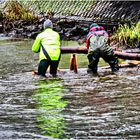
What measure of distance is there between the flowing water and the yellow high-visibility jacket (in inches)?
24.5

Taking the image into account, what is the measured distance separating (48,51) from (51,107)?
4.62 m

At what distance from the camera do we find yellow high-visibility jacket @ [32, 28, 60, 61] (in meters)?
13.8

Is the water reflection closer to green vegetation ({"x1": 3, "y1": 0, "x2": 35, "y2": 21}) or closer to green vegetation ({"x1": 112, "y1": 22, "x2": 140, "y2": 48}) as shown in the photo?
green vegetation ({"x1": 112, "y1": 22, "x2": 140, "y2": 48})

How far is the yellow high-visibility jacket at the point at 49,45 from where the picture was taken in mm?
13828

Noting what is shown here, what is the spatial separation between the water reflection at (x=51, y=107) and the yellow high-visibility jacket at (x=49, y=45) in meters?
1.15

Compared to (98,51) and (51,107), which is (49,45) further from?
(51,107)

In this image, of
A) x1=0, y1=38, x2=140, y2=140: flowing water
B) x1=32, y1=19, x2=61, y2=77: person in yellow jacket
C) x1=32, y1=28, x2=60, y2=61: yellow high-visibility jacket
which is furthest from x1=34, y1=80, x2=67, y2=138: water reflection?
x1=32, y1=28, x2=60, y2=61: yellow high-visibility jacket

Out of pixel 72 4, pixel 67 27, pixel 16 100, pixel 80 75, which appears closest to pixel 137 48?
pixel 80 75

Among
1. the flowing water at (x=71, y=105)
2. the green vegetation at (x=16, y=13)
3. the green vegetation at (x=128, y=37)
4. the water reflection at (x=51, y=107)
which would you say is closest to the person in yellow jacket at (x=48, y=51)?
the flowing water at (x=71, y=105)

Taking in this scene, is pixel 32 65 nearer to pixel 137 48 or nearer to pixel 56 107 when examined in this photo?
pixel 137 48

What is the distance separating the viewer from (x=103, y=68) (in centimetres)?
1511

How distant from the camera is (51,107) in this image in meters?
9.34

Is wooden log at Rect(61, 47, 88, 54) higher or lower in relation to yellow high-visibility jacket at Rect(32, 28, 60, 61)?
lower

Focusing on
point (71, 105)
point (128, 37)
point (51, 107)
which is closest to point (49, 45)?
point (71, 105)
